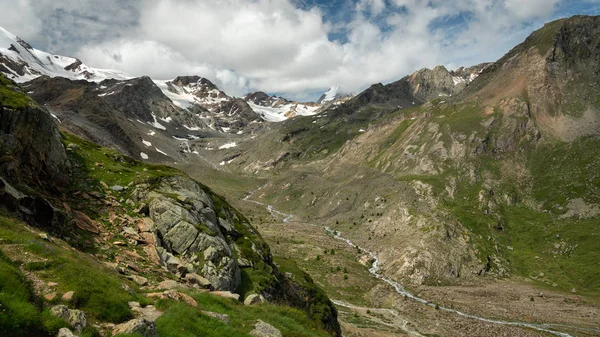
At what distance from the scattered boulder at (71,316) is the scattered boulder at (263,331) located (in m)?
7.98

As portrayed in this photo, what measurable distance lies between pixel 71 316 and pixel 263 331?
30.3ft

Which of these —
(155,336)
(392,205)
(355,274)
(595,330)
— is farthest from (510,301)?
(155,336)

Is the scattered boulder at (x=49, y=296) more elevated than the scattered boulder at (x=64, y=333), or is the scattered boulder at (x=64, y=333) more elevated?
the scattered boulder at (x=49, y=296)

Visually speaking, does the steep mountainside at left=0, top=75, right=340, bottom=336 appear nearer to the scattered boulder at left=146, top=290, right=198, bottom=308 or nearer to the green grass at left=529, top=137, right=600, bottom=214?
the scattered boulder at left=146, top=290, right=198, bottom=308

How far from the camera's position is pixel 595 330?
5697 centimetres

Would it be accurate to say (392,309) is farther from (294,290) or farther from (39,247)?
(39,247)

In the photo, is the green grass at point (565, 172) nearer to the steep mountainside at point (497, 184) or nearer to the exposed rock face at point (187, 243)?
the steep mountainside at point (497, 184)

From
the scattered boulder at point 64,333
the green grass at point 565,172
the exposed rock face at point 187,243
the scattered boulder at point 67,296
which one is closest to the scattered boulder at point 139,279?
the exposed rock face at point 187,243

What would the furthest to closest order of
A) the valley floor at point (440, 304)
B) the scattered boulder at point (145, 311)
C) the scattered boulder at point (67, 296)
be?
1. the valley floor at point (440, 304)
2. the scattered boulder at point (145, 311)
3. the scattered boulder at point (67, 296)

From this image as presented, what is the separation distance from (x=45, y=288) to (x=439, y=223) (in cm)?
9741

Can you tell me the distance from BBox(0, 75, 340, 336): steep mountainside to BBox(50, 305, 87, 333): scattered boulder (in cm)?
4

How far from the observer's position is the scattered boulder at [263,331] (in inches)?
715

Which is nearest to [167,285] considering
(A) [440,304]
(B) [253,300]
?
(B) [253,300]

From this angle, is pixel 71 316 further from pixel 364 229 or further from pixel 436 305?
pixel 364 229
